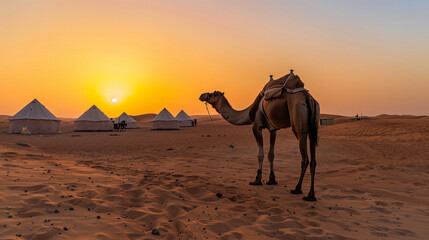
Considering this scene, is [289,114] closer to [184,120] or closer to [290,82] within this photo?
[290,82]

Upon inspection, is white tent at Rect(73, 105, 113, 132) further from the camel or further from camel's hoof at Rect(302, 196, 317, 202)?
camel's hoof at Rect(302, 196, 317, 202)

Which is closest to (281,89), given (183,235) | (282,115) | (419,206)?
(282,115)

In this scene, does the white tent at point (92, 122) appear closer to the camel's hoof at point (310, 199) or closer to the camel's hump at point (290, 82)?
the camel's hump at point (290, 82)

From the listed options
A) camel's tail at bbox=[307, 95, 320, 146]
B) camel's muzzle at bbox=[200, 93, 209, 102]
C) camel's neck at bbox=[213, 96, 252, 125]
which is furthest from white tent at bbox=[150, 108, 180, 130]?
camel's tail at bbox=[307, 95, 320, 146]

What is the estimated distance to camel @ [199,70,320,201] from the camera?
582 centimetres

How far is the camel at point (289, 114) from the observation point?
19.1 feet

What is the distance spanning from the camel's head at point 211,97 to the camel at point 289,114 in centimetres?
30

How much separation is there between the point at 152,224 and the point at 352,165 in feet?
30.4

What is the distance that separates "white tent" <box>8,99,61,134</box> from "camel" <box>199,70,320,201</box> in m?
29.5

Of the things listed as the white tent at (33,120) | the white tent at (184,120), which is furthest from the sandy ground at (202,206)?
the white tent at (184,120)

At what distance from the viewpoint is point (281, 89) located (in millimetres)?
6281

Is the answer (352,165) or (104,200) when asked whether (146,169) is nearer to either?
(104,200)

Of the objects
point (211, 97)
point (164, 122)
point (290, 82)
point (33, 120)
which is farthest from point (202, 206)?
point (164, 122)

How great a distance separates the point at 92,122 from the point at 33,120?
7933mm
